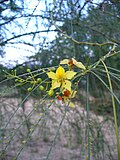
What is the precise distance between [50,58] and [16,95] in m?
0.37

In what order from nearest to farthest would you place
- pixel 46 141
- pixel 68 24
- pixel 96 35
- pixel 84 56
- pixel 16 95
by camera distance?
1. pixel 68 24
2. pixel 96 35
3. pixel 84 56
4. pixel 16 95
5. pixel 46 141

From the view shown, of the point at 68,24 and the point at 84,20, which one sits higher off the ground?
the point at 84,20

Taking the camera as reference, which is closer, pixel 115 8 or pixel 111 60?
pixel 115 8

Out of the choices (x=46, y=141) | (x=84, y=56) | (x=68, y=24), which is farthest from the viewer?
(x=46, y=141)

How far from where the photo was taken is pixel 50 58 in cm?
216

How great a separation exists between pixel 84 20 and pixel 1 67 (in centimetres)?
61

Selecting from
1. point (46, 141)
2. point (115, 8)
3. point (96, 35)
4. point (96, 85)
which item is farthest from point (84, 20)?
point (46, 141)

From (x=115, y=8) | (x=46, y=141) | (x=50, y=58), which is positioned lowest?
(x=46, y=141)

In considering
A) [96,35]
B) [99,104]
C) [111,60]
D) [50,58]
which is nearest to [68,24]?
[96,35]

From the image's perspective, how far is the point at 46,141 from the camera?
12.3ft

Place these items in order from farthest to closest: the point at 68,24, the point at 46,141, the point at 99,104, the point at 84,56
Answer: the point at 46,141, the point at 99,104, the point at 84,56, the point at 68,24

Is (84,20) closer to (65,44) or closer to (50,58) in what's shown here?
(65,44)

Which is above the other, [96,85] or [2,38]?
[2,38]

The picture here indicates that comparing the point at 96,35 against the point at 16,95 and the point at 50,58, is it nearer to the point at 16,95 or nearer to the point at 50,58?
the point at 50,58
